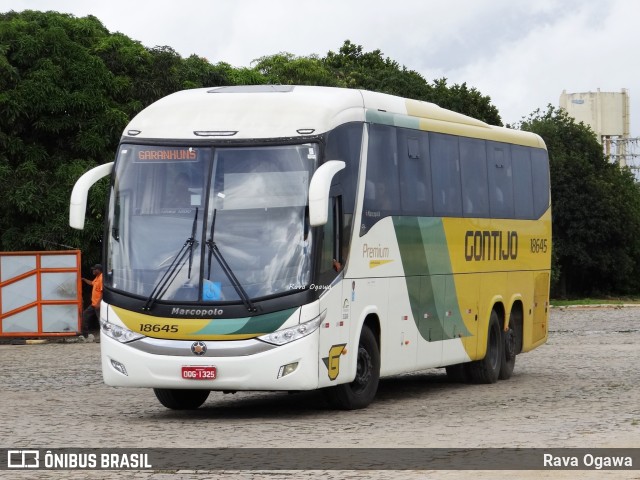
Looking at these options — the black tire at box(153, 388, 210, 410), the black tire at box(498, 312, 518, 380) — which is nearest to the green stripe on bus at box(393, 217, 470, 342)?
the black tire at box(498, 312, 518, 380)

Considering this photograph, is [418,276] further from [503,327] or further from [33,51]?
[33,51]

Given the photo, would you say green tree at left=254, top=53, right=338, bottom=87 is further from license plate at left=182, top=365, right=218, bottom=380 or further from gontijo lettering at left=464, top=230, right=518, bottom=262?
license plate at left=182, top=365, right=218, bottom=380

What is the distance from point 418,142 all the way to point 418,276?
1.78 m

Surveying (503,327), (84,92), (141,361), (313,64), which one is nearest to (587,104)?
(313,64)

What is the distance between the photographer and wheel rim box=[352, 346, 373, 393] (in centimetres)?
1716

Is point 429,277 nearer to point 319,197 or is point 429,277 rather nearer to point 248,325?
point 248,325

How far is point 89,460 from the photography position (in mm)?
12008

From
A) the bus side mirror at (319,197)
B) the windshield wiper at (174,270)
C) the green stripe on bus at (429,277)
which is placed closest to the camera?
the bus side mirror at (319,197)

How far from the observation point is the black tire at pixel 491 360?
73.0 feet

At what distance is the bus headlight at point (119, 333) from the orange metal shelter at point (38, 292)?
17.1m

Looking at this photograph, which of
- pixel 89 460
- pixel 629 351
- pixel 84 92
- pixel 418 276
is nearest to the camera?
pixel 89 460

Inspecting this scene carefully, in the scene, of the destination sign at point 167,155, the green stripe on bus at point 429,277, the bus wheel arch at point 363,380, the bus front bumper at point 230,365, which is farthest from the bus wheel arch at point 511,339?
the destination sign at point 167,155

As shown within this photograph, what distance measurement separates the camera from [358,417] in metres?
16.1

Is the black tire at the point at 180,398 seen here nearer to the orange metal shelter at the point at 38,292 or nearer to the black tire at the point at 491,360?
the black tire at the point at 491,360
